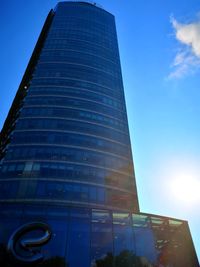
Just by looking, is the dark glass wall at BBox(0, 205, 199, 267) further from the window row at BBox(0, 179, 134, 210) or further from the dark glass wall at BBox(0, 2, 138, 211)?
the dark glass wall at BBox(0, 2, 138, 211)

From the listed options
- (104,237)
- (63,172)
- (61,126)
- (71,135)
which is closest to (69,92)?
(61,126)

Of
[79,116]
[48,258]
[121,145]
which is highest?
[79,116]

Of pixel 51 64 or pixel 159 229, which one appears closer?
pixel 159 229

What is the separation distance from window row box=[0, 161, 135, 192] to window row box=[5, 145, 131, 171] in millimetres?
1346

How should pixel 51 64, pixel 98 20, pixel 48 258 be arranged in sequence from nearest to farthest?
pixel 48 258 → pixel 51 64 → pixel 98 20

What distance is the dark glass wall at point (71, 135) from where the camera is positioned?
47969 millimetres

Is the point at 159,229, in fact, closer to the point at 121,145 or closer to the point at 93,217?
the point at 93,217

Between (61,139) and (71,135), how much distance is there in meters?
2.54

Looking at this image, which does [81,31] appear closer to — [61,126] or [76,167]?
[61,126]

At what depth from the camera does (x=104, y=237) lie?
→ 90.7 feet

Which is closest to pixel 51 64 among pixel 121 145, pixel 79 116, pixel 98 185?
pixel 79 116

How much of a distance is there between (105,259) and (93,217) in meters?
4.71

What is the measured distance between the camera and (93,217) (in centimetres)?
2905

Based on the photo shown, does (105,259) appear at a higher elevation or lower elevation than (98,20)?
lower
